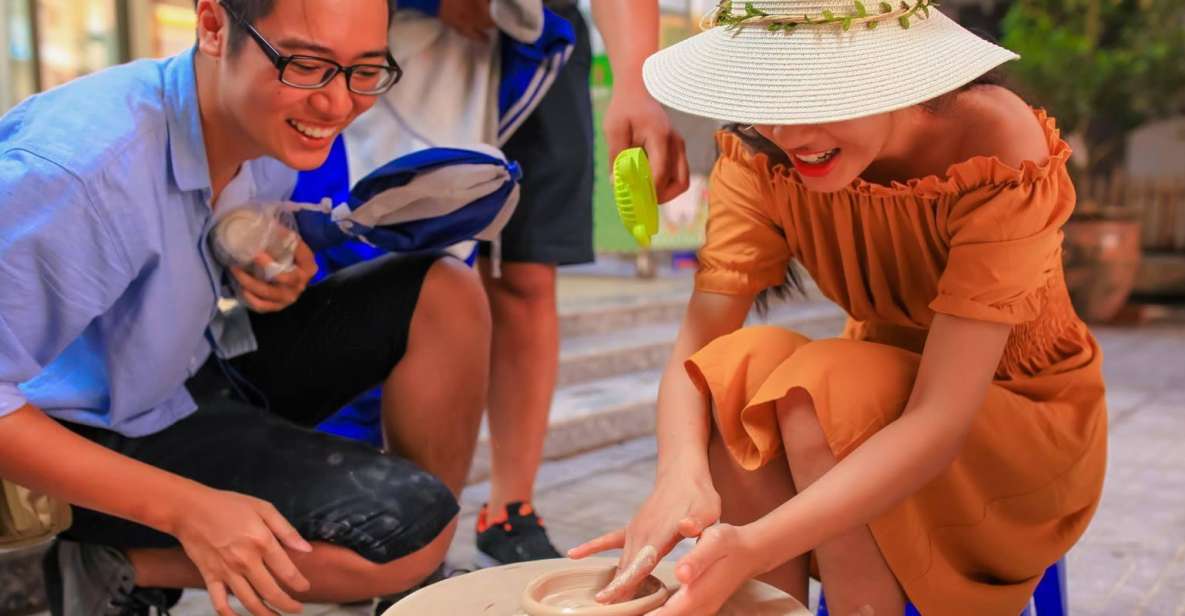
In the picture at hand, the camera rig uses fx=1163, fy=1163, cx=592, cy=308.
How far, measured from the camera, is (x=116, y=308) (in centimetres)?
164

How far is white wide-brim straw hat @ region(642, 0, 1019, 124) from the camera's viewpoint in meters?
1.30

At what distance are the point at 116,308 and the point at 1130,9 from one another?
25.0ft

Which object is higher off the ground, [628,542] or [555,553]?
[628,542]

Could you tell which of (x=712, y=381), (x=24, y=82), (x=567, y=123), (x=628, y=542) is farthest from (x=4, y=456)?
(x=24, y=82)

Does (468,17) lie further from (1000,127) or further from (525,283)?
(1000,127)

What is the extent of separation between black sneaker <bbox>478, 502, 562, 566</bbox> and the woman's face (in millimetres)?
1082

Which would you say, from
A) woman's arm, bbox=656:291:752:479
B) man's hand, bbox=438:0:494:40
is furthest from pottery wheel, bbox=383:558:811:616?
man's hand, bbox=438:0:494:40

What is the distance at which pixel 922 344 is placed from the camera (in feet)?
5.72

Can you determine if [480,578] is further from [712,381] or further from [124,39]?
[124,39]

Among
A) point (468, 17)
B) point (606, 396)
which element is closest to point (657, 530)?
point (468, 17)

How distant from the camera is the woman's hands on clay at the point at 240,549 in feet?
4.88

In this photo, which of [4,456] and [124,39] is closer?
[4,456]

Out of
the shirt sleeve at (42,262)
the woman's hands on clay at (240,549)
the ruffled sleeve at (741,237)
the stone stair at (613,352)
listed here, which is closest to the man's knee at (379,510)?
the woman's hands on clay at (240,549)

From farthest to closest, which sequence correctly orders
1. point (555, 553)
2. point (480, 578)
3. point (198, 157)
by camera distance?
point (555, 553) < point (198, 157) < point (480, 578)
